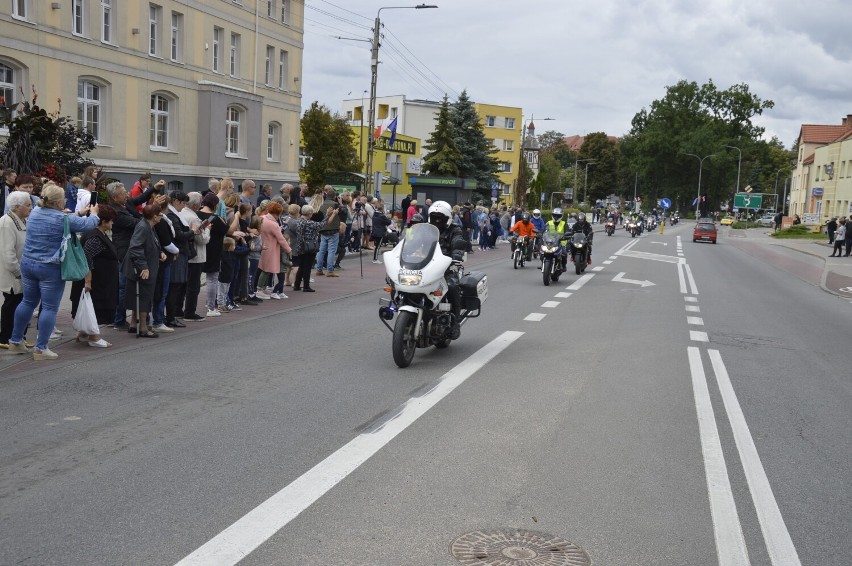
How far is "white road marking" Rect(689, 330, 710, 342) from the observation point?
38.3 ft

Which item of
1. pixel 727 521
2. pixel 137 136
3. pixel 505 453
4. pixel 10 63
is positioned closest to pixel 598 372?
pixel 505 453

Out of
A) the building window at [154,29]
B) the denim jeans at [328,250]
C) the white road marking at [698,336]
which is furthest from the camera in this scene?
the building window at [154,29]

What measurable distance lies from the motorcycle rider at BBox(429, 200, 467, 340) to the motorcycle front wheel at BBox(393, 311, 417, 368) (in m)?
0.78

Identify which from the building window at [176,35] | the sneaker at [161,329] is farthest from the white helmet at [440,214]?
the building window at [176,35]

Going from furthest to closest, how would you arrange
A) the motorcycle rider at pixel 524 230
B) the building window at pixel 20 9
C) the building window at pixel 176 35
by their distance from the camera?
the building window at pixel 176 35 → the building window at pixel 20 9 → the motorcycle rider at pixel 524 230

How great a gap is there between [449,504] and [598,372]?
444 cm

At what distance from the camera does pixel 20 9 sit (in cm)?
2692

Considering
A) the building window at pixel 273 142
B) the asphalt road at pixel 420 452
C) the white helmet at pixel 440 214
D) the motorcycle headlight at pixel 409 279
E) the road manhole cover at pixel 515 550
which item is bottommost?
the asphalt road at pixel 420 452

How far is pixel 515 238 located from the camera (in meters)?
23.6

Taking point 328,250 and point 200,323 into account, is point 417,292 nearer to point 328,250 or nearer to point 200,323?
point 200,323

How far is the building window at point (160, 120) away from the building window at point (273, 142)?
26.8 ft

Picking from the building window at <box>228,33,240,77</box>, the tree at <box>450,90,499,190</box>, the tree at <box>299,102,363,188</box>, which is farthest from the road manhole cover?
the tree at <box>450,90,499,190</box>

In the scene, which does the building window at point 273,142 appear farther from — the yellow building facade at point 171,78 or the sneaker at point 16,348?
the sneaker at point 16,348

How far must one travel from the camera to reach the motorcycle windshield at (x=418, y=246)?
9.02 meters
